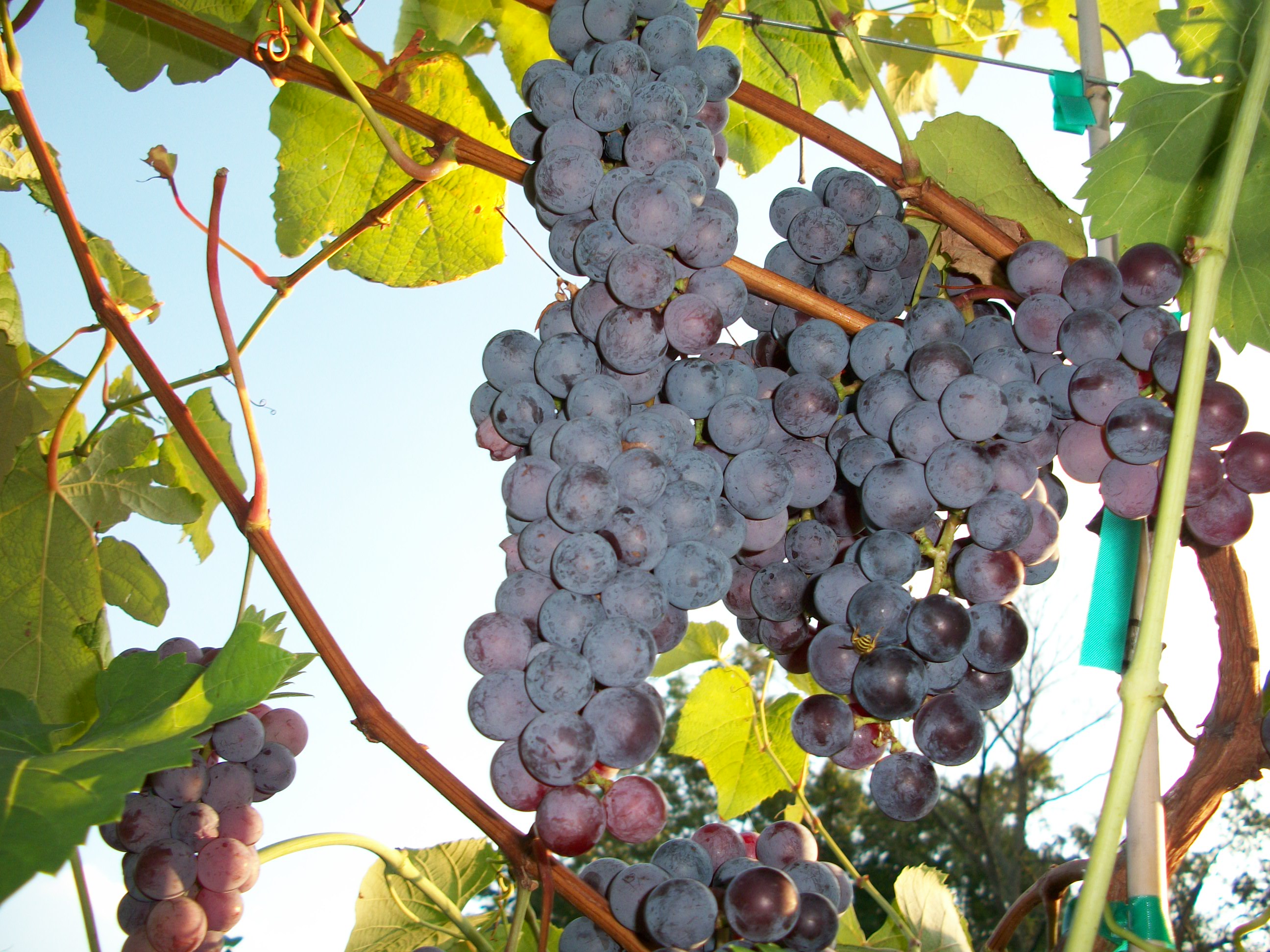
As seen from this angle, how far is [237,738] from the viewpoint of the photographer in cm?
69

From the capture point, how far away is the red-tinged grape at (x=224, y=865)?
0.63 meters

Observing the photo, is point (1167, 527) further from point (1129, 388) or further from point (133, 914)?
point (133, 914)

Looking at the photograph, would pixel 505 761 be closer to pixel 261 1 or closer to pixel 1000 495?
pixel 1000 495

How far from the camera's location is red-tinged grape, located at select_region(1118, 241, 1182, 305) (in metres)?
0.54

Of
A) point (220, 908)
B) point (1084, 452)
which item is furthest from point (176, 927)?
point (1084, 452)

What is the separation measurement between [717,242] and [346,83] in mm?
315

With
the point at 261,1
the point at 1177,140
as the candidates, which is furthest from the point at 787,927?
the point at 261,1

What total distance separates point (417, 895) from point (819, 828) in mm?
441

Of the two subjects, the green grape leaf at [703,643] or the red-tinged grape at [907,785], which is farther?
the green grape leaf at [703,643]

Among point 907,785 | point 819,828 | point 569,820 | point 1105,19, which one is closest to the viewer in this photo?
point 569,820

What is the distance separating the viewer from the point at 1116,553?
58cm

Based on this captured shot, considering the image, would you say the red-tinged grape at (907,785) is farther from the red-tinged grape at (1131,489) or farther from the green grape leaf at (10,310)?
the green grape leaf at (10,310)

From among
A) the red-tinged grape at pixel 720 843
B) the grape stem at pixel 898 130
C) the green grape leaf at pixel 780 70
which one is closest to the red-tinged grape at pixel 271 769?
the red-tinged grape at pixel 720 843

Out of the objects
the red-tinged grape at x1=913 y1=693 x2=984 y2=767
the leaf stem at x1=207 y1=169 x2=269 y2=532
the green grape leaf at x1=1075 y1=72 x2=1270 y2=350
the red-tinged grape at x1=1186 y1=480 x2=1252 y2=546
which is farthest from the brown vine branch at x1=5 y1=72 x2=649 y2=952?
the green grape leaf at x1=1075 y1=72 x2=1270 y2=350
